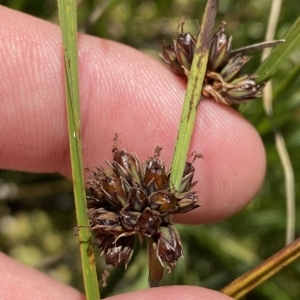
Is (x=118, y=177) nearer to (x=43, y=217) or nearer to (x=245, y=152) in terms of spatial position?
(x=245, y=152)

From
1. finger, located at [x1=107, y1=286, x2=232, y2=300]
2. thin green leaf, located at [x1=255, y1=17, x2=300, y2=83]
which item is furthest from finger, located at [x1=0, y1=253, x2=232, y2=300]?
thin green leaf, located at [x1=255, y1=17, x2=300, y2=83]

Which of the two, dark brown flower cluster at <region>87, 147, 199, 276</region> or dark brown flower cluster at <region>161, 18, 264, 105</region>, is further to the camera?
dark brown flower cluster at <region>161, 18, 264, 105</region>

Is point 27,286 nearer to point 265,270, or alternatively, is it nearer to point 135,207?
point 135,207

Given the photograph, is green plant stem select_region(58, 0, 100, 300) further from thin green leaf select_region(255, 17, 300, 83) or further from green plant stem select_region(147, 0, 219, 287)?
thin green leaf select_region(255, 17, 300, 83)

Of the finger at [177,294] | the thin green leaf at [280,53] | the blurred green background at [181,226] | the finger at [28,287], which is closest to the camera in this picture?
the finger at [177,294]

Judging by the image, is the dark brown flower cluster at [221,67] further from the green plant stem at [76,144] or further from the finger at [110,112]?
the green plant stem at [76,144]

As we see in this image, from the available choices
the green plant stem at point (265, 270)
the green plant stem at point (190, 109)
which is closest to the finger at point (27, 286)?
the green plant stem at point (190, 109)
